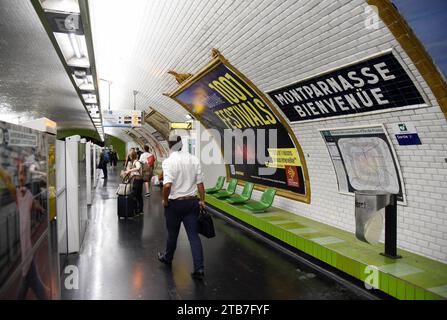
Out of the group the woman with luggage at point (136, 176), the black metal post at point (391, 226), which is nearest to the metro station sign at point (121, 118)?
the woman with luggage at point (136, 176)

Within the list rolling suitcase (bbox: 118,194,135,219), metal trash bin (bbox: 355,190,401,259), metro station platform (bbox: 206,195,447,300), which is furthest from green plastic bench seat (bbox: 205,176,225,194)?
metal trash bin (bbox: 355,190,401,259)

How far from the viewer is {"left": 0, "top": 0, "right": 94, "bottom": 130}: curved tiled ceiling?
4770 mm

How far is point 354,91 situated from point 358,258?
1.98m

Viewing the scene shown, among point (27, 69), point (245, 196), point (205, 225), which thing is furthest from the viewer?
point (245, 196)

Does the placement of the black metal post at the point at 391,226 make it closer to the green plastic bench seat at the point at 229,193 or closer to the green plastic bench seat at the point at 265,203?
the green plastic bench seat at the point at 265,203

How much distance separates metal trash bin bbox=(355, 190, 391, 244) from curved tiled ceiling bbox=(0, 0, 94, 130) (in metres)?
4.53

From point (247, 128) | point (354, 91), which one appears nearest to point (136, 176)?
point (247, 128)

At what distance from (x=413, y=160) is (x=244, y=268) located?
7.90 ft

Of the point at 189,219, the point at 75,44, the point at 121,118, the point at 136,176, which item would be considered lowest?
the point at 189,219

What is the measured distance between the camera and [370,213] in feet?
12.9

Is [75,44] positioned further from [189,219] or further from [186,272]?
[186,272]

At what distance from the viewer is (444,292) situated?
3055 millimetres
